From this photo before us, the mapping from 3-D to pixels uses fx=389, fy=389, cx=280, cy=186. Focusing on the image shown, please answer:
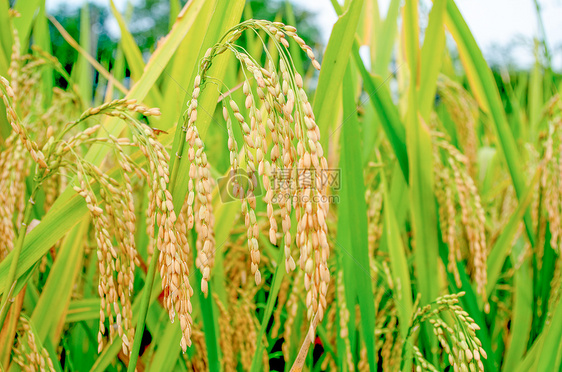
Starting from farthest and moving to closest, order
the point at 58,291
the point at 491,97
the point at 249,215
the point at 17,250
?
the point at 491,97 → the point at 58,291 → the point at 17,250 → the point at 249,215

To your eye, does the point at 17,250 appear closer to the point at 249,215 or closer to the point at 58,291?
the point at 58,291

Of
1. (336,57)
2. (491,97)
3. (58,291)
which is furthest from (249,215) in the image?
(491,97)

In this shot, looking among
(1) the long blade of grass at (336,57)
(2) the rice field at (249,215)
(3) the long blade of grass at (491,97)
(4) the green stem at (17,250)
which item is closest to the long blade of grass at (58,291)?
Result: (2) the rice field at (249,215)

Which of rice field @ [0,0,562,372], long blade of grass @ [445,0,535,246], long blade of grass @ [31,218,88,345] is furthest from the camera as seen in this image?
long blade of grass @ [445,0,535,246]

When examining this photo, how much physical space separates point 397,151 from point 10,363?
99 centimetres

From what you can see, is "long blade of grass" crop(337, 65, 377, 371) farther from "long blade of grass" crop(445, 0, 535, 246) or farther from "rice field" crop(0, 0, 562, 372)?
"long blade of grass" crop(445, 0, 535, 246)

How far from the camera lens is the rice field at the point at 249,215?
512mm

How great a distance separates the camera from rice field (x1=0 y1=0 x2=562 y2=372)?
51 cm

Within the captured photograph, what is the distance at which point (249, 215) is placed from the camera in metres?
0.49

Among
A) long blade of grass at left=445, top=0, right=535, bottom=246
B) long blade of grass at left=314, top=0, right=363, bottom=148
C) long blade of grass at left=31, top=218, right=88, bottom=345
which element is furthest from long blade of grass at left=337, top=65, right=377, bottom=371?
long blade of grass at left=31, top=218, right=88, bottom=345

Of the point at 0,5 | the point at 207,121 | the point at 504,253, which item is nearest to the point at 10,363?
the point at 207,121

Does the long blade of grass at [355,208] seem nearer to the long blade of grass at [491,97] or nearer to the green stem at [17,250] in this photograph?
the long blade of grass at [491,97]

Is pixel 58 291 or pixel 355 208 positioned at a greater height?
pixel 355 208

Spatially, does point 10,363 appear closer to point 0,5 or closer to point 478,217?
point 0,5
